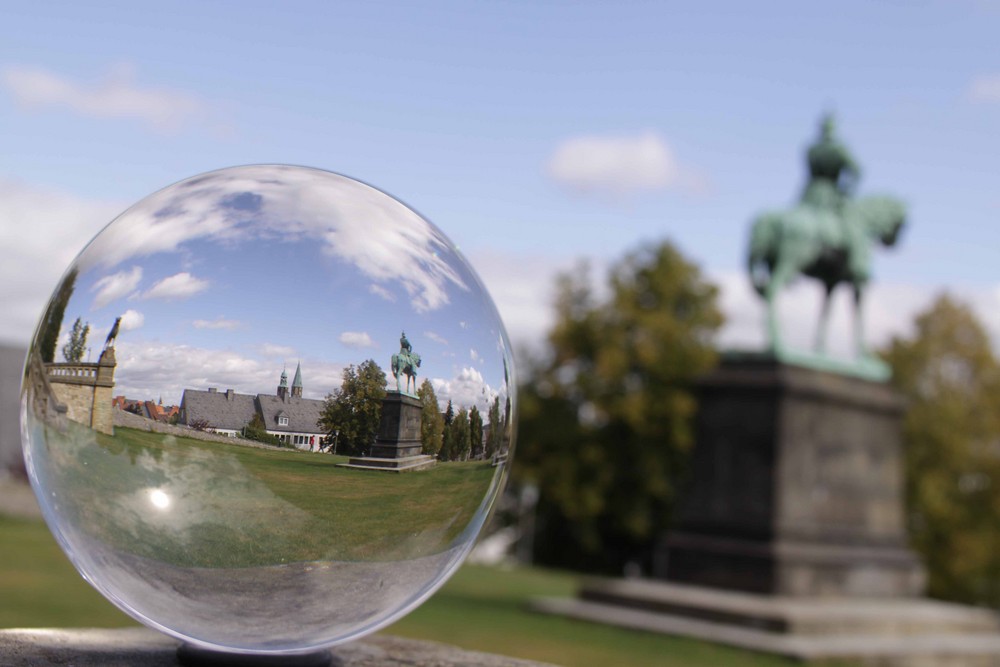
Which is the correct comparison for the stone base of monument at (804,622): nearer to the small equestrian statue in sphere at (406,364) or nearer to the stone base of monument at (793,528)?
the stone base of monument at (793,528)

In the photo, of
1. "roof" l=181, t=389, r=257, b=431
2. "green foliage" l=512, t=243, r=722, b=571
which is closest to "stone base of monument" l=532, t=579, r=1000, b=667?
"roof" l=181, t=389, r=257, b=431

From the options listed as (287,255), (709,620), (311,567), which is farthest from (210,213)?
(709,620)

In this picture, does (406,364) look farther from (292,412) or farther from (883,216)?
(883,216)

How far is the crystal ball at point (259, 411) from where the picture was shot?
3186 mm

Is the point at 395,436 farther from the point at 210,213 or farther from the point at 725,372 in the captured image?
the point at 725,372

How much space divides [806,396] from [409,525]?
1516 centimetres

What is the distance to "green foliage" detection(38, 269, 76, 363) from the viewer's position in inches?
138

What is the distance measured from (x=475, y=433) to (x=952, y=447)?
3625 centimetres

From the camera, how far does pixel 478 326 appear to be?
3600mm

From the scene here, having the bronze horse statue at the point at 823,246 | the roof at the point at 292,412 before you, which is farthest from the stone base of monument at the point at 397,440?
the bronze horse statue at the point at 823,246

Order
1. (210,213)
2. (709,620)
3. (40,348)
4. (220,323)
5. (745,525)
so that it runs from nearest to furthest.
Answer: (220,323), (210,213), (40,348), (709,620), (745,525)

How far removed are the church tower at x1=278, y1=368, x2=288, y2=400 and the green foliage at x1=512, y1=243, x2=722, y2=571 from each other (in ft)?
93.8

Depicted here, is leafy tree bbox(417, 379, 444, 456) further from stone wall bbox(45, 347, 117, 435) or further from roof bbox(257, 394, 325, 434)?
stone wall bbox(45, 347, 117, 435)

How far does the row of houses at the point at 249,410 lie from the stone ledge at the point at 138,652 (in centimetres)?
109
